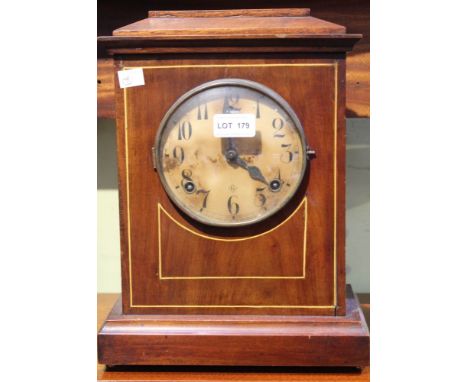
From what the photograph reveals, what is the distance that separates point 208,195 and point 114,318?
0.28 m

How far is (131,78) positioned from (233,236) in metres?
0.33

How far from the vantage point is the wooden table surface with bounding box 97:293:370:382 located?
3.73 ft

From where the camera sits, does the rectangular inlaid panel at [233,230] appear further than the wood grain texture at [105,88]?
No

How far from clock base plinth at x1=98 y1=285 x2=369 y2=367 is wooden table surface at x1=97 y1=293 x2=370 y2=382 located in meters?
0.02

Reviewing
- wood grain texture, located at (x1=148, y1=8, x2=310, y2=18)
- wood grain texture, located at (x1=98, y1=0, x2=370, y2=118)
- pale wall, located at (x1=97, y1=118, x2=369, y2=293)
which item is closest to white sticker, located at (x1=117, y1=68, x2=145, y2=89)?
wood grain texture, located at (x1=148, y1=8, x2=310, y2=18)

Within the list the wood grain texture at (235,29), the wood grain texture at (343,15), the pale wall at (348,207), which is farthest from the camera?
the pale wall at (348,207)

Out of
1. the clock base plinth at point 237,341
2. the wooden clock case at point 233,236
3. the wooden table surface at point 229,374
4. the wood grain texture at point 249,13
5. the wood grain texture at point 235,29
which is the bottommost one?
the wooden table surface at point 229,374

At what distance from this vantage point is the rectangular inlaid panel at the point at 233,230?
1.13 metres

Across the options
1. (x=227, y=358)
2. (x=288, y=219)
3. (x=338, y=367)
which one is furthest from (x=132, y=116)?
(x=338, y=367)

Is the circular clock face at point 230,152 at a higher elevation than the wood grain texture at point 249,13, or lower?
lower

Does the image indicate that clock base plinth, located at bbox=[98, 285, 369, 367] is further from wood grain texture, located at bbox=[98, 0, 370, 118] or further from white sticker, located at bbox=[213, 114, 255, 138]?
wood grain texture, located at bbox=[98, 0, 370, 118]

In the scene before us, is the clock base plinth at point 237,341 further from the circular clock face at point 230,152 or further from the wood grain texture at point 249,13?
the wood grain texture at point 249,13

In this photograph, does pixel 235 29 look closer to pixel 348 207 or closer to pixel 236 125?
pixel 236 125

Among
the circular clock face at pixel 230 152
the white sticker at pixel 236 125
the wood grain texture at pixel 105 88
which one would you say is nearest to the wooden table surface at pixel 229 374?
the circular clock face at pixel 230 152
